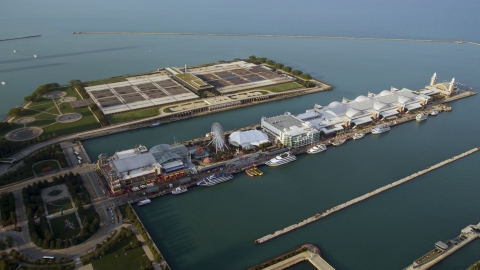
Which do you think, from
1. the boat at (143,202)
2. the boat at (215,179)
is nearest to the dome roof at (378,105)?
the boat at (215,179)

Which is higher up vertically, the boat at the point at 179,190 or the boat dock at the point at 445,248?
the boat at the point at 179,190

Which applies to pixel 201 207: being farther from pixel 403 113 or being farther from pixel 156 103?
pixel 403 113

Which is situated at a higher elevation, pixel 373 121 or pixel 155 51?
pixel 155 51

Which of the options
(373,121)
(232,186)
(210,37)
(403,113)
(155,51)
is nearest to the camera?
(232,186)

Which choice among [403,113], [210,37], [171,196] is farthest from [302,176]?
[210,37]

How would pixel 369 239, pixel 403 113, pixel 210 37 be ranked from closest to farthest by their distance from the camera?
pixel 369 239 → pixel 403 113 → pixel 210 37

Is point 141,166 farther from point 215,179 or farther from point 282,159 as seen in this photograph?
point 282,159

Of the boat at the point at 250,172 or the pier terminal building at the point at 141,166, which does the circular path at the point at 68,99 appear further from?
the boat at the point at 250,172
